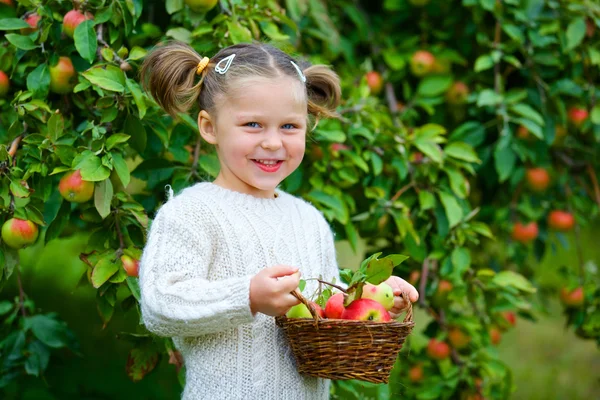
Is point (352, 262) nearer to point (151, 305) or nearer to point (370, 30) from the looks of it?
point (370, 30)

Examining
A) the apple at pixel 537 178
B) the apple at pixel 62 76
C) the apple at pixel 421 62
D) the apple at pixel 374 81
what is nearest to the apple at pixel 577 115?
the apple at pixel 537 178

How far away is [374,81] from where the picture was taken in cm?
285

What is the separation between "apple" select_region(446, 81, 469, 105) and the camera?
2.96 meters

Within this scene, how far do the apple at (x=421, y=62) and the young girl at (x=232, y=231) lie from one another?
1.34m

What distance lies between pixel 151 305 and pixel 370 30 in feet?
6.16

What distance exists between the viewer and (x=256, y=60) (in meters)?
1.60

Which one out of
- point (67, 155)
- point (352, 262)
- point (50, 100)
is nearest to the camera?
point (67, 155)

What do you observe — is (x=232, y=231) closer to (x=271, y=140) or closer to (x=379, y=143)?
(x=271, y=140)

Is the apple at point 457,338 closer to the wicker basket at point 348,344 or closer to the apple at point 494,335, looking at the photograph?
the apple at point 494,335

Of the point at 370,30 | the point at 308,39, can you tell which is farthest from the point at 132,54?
the point at 370,30

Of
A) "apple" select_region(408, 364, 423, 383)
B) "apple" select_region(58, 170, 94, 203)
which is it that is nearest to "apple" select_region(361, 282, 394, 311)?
"apple" select_region(58, 170, 94, 203)

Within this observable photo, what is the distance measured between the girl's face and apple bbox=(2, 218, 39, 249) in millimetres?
523

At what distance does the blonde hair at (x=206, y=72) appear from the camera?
1.58 metres

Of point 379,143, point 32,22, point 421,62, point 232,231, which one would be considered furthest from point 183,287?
point 421,62
